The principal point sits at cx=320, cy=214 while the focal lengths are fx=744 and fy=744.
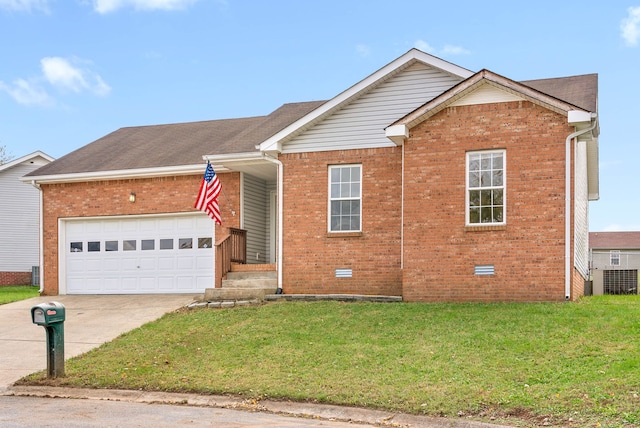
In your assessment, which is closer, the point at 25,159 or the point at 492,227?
the point at 492,227

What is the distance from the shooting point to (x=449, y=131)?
52.8 ft

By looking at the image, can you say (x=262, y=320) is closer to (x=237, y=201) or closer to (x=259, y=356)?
(x=259, y=356)

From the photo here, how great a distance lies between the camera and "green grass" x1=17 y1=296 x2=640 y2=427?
9.40 metres

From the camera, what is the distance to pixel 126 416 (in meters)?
9.41

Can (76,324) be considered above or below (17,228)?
below

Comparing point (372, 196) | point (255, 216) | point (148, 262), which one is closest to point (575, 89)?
point (372, 196)

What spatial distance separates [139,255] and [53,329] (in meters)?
10.2

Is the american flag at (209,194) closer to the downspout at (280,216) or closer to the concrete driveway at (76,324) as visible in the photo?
the downspout at (280,216)

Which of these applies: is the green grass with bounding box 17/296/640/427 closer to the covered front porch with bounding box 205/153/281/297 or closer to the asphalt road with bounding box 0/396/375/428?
the asphalt road with bounding box 0/396/375/428

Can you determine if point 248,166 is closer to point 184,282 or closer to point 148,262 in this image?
point 184,282

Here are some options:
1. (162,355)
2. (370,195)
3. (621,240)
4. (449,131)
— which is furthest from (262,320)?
(621,240)

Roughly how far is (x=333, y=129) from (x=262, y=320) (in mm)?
5445

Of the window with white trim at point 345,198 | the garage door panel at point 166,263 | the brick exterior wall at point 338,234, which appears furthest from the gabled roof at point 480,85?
the garage door panel at point 166,263

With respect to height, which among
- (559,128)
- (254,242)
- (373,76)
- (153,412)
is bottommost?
(153,412)
